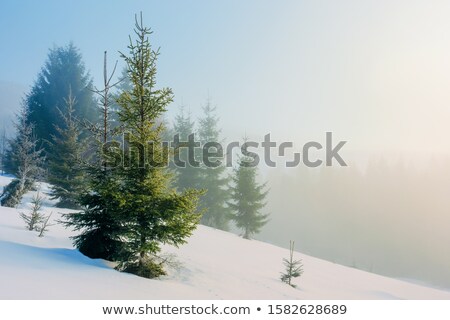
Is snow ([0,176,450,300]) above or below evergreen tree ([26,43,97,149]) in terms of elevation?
below

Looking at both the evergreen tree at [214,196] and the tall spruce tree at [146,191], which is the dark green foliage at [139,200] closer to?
the tall spruce tree at [146,191]

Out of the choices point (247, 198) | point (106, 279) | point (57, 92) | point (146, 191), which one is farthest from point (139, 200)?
point (57, 92)

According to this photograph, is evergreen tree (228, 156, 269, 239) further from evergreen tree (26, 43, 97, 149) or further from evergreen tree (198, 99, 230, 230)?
evergreen tree (26, 43, 97, 149)

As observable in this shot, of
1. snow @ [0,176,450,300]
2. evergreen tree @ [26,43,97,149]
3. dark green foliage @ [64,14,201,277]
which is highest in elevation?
evergreen tree @ [26,43,97,149]

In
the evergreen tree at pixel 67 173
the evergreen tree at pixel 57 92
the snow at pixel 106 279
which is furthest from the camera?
the evergreen tree at pixel 57 92

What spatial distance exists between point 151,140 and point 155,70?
2531 millimetres

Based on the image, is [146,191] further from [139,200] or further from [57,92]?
[57,92]

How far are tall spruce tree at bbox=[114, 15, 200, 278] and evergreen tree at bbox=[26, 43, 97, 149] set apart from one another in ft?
89.3

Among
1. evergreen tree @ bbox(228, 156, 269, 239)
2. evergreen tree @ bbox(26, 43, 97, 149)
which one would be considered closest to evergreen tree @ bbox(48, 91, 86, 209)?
evergreen tree @ bbox(26, 43, 97, 149)

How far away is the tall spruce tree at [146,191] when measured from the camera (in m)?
8.77

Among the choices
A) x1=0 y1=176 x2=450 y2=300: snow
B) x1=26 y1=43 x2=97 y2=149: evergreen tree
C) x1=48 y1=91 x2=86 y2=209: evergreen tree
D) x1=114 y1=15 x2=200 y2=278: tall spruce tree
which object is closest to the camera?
x1=0 y1=176 x2=450 y2=300: snow

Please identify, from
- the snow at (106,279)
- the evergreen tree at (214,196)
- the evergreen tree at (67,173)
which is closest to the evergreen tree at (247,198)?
the evergreen tree at (214,196)

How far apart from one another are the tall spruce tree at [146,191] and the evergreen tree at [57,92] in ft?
89.3

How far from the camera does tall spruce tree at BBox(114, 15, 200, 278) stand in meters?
8.77
